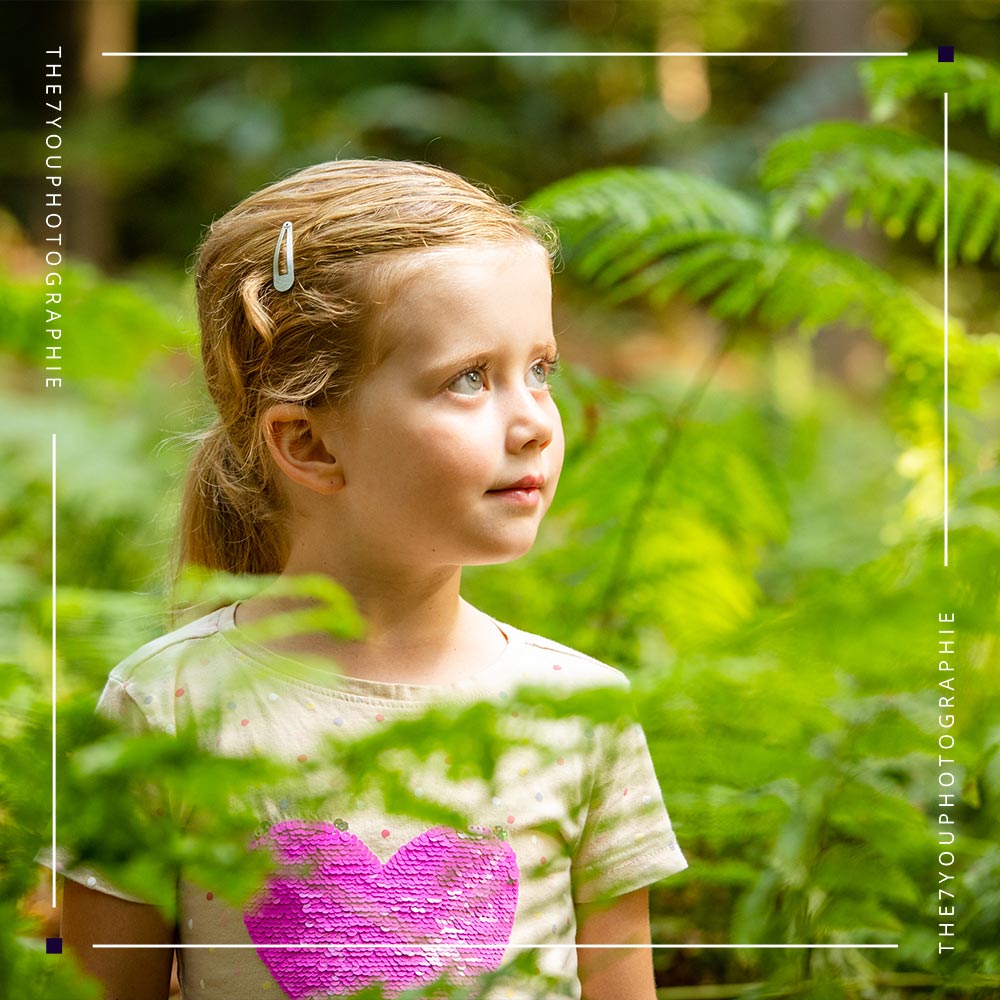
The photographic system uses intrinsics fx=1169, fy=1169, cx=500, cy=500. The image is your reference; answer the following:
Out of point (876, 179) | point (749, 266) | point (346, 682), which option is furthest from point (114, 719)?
point (876, 179)

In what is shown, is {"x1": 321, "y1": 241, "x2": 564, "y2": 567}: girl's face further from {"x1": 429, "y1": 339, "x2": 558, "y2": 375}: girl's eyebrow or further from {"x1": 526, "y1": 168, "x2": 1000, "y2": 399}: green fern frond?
{"x1": 526, "y1": 168, "x2": 1000, "y2": 399}: green fern frond

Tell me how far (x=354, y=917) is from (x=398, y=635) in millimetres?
238

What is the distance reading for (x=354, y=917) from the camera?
959mm

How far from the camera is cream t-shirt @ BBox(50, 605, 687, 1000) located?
958 mm

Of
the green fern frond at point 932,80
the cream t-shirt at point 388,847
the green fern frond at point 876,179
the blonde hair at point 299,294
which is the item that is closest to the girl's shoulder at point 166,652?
the cream t-shirt at point 388,847

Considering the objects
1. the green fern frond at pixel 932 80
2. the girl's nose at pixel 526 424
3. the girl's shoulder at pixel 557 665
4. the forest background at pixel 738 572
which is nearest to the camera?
the forest background at pixel 738 572

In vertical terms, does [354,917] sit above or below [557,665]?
below

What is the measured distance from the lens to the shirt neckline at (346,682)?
3.30 feet

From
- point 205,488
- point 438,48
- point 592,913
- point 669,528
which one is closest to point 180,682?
point 205,488

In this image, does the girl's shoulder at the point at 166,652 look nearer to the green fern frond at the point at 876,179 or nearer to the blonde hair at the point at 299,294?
the blonde hair at the point at 299,294

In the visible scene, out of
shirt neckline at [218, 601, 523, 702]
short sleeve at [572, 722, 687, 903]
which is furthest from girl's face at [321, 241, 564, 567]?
short sleeve at [572, 722, 687, 903]

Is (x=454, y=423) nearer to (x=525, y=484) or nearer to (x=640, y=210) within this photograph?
(x=525, y=484)

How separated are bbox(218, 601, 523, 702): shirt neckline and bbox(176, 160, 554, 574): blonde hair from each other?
0.13 meters

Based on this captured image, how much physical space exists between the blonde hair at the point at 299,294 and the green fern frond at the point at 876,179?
0.71m
